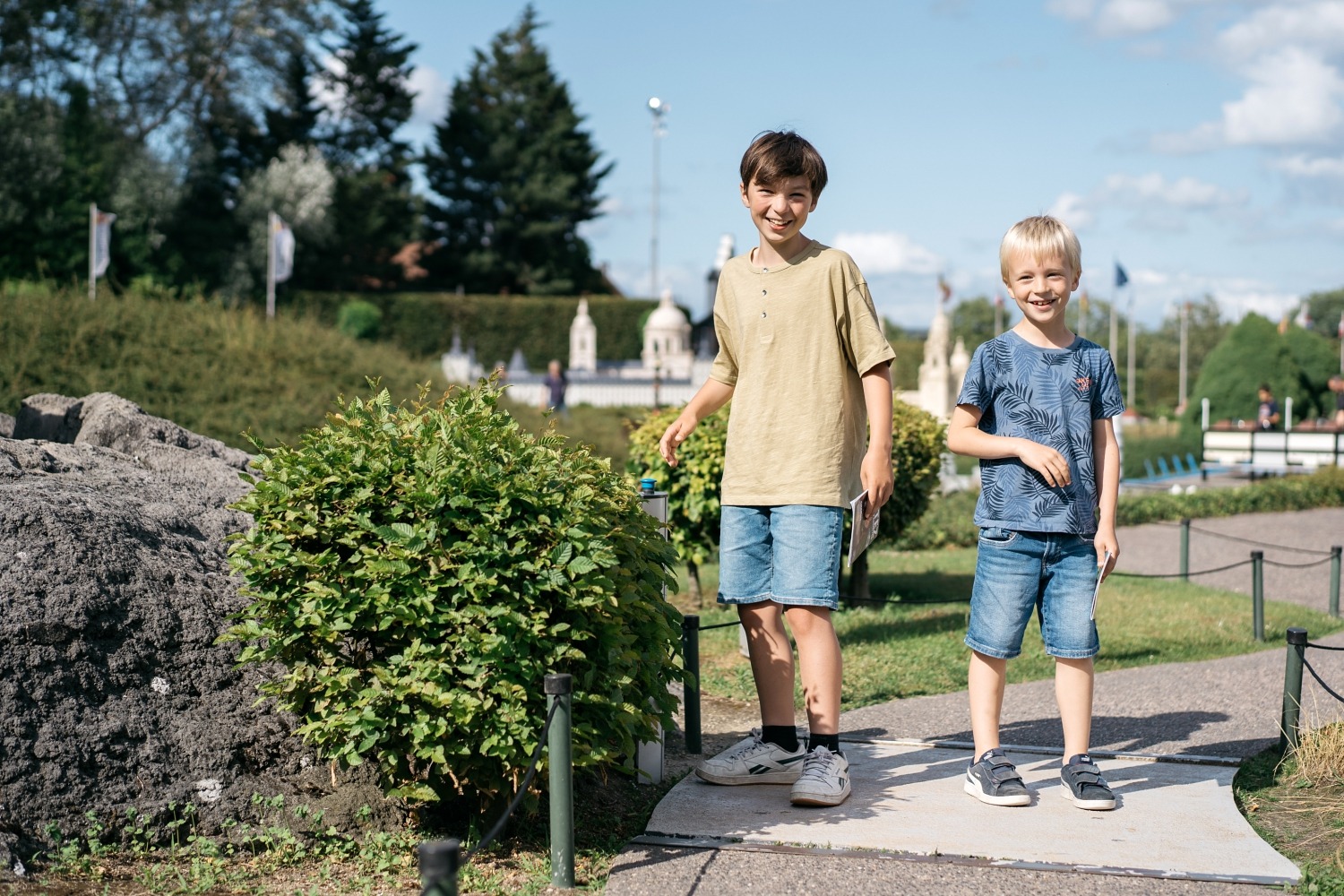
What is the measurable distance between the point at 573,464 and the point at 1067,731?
5.75 ft

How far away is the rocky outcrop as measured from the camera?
3264mm

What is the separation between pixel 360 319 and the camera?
43.4 meters

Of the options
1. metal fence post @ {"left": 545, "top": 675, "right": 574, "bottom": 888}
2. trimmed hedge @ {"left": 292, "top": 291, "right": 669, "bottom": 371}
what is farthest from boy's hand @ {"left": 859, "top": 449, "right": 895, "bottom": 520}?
trimmed hedge @ {"left": 292, "top": 291, "right": 669, "bottom": 371}

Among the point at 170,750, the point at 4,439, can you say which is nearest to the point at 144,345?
the point at 4,439

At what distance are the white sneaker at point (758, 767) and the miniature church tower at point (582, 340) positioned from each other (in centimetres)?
4430

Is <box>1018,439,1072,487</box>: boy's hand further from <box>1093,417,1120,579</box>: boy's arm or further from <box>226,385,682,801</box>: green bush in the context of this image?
<box>226,385,682,801</box>: green bush

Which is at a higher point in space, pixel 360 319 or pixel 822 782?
pixel 360 319

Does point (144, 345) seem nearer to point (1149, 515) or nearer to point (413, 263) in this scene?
point (1149, 515)

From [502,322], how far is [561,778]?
4646cm

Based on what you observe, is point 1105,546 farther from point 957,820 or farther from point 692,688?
point 692,688

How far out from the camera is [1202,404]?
91.4 ft

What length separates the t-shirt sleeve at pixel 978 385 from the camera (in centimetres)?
378

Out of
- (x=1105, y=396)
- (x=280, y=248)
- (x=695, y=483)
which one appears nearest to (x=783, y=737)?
(x=1105, y=396)

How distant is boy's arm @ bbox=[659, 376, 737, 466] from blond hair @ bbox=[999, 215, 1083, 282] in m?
0.99
